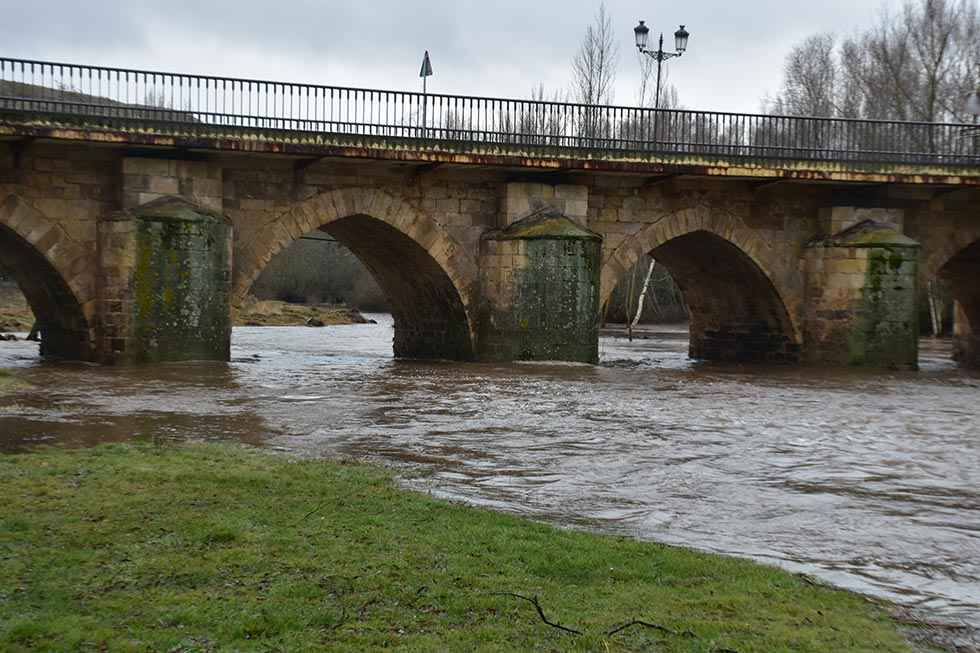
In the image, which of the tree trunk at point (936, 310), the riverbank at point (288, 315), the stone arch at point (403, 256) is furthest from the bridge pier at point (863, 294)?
the riverbank at point (288, 315)

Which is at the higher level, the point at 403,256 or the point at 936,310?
the point at 403,256

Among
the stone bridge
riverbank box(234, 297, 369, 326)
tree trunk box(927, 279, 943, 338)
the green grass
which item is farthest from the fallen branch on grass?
riverbank box(234, 297, 369, 326)

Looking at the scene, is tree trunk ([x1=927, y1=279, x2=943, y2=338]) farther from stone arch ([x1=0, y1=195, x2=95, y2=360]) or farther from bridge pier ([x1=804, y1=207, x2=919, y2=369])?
stone arch ([x1=0, y1=195, x2=95, y2=360])

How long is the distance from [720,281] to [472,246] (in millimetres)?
6379

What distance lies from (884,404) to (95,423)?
944cm

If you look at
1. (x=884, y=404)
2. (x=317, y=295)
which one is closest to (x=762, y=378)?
(x=884, y=404)

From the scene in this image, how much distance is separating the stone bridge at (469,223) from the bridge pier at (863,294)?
4 cm

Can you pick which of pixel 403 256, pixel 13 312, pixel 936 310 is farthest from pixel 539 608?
pixel 936 310

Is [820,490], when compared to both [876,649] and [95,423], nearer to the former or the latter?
[876,649]

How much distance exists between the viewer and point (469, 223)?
826 inches

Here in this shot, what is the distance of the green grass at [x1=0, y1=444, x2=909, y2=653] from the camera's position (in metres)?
4.50

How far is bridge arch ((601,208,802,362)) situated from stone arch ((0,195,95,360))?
28.3ft

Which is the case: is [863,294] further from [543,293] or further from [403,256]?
[403,256]

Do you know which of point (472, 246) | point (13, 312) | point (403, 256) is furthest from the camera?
point (13, 312)
